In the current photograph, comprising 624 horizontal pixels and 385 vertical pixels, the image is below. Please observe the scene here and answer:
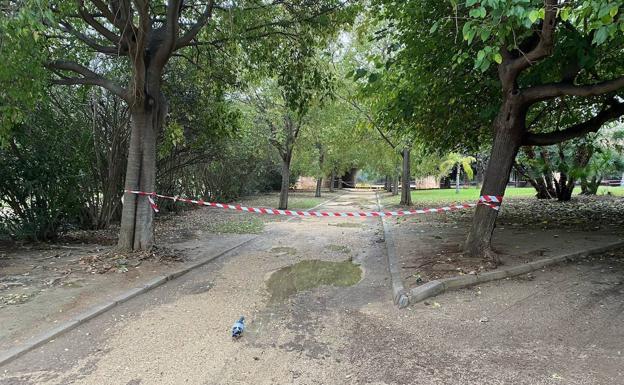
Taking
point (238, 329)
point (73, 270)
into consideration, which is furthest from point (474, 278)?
point (73, 270)

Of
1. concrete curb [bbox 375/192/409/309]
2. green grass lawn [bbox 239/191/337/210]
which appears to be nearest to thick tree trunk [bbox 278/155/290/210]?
green grass lawn [bbox 239/191/337/210]

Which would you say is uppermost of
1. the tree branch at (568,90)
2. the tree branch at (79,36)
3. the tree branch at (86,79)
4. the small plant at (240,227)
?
the tree branch at (79,36)

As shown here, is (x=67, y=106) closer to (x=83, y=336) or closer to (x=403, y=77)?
(x=83, y=336)

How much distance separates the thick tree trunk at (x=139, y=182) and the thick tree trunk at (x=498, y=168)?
19.5ft

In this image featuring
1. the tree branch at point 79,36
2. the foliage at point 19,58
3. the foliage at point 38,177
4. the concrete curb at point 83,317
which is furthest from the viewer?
the foliage at point 38,177

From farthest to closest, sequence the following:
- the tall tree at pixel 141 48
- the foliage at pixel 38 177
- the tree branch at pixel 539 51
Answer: the foliage at pixel 38 177 < the tall tree at pixel 141 48 < the tree branch at pixel 539 51

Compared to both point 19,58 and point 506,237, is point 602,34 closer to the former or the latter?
point 506,237

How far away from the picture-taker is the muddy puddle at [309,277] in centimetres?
593

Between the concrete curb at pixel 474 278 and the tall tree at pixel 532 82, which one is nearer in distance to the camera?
the concrete curb at pixel 474 278

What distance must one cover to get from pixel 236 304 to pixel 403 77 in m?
5.99

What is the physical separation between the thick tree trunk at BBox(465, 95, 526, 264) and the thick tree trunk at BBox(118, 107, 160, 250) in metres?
5.94

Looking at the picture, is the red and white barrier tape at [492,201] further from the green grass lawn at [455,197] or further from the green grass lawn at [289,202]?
the green grass lawn at [455,197]

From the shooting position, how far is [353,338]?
4.14 m

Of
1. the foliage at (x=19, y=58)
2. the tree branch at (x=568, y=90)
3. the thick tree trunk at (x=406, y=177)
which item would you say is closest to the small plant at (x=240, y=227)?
the foliage at (x=19, y=58)
